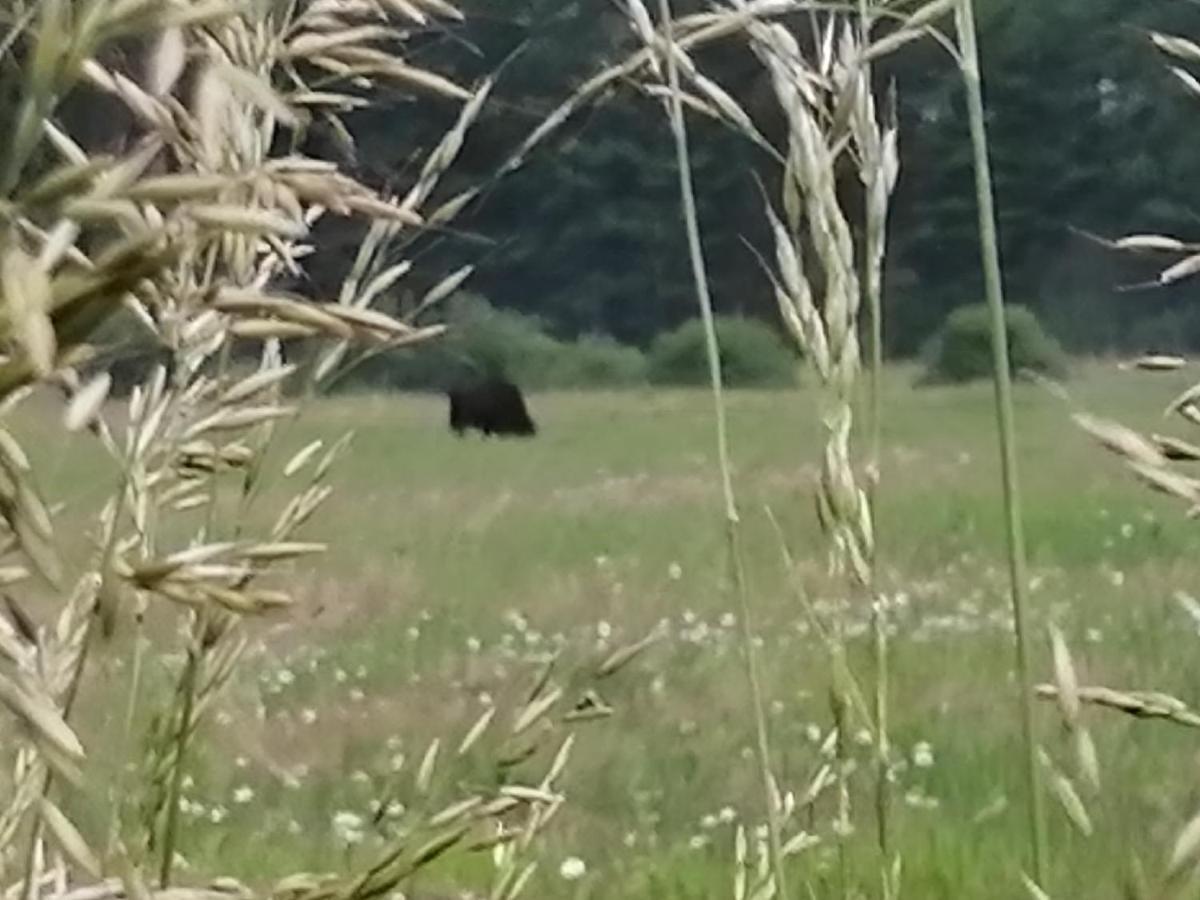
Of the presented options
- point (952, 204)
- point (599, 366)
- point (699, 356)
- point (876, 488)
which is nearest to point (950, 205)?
point (952, 204)

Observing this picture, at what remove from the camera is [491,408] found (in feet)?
23.4

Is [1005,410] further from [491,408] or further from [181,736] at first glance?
[491,408]

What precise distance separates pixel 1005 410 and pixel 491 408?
21.7 feet

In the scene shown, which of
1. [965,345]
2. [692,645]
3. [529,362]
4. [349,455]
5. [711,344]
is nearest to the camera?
[711,344]

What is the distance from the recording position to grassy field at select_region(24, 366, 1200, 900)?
174 cm

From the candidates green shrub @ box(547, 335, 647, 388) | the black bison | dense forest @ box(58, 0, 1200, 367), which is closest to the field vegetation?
dense forest @ box(58, 0, 1200, 367)

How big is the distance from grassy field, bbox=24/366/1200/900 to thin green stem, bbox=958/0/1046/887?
4 cm

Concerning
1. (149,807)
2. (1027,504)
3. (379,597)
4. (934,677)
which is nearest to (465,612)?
(379,597)

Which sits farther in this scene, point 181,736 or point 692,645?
point 692,645

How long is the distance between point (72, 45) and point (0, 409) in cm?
4

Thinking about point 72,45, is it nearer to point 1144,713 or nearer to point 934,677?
point 1144,713

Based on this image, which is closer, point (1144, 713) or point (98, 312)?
point (98, 312)

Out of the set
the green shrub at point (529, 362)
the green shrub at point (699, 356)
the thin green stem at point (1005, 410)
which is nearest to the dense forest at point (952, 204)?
the green shrub at point (699, 356)

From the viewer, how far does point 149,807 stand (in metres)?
0.61
